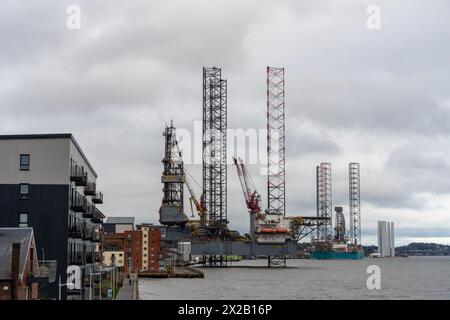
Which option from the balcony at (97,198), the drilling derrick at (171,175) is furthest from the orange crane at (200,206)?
the balcony at (97,198)

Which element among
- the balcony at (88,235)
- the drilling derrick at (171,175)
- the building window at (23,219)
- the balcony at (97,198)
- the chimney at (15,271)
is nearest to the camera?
the chimney at (15,271)

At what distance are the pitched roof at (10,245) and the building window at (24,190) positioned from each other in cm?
1070

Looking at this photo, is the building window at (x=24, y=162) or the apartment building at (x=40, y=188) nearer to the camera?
the apartment building at (x=40, y=188)

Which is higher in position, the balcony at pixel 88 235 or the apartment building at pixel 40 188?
the apartment building at pixel 40 188

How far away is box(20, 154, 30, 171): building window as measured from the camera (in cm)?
5288

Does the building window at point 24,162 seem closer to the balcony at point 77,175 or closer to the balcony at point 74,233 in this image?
the balcony at point 77,175

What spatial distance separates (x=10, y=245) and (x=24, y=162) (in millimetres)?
14788

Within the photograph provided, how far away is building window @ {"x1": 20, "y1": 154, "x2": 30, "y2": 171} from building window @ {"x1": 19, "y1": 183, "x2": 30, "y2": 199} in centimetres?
126

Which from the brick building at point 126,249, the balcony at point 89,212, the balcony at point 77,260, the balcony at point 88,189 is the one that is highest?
the balcony at point 88,189

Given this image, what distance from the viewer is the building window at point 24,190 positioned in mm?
52625

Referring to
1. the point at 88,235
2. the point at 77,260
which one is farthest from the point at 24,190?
the point at 88,235

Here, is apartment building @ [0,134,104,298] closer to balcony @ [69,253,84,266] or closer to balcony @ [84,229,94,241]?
balcony @ [69,253,84,266]
